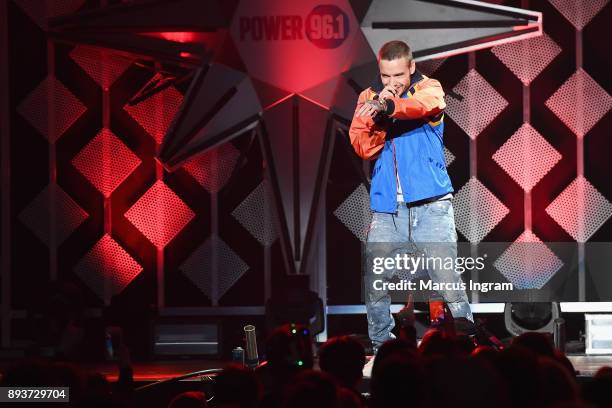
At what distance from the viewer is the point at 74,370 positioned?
11.8 ft

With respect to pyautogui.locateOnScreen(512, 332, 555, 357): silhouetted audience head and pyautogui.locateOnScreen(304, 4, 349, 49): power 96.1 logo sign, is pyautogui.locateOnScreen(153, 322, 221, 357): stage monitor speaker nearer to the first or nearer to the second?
pyautogui.locateOnScreen(304, 4, 349, 49): power 96.1 logo sign

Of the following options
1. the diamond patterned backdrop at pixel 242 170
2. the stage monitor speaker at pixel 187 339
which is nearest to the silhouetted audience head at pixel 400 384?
the stage monitor speaker at pixel 187 339

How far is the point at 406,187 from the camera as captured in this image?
585 cm

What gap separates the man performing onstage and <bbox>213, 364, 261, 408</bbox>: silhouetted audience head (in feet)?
8.45

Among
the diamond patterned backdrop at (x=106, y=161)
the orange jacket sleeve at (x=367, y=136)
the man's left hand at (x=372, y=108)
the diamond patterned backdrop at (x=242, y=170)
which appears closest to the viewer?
the man's left hand at (x=372, y=108)

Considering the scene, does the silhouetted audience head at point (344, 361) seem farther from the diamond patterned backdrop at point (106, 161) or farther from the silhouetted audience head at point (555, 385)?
the diamond patterned backdrop at point (106, 161)

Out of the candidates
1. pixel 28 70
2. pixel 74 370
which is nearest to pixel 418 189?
pixel 74 370

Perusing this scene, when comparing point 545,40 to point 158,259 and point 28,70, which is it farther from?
point 28,70

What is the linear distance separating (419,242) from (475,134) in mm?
1710

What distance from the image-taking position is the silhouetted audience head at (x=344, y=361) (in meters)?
3.71

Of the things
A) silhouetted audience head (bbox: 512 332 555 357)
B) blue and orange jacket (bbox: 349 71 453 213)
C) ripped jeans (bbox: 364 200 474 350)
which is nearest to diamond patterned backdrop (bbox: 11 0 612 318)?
blue and orange jacket (bbox: 349 71 453 213)

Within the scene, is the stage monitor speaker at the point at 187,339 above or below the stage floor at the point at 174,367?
above

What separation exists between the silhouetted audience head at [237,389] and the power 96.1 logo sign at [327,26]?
4050 mm

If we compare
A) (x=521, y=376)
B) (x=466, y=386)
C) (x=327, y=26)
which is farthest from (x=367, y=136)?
(x=466, y=386)
